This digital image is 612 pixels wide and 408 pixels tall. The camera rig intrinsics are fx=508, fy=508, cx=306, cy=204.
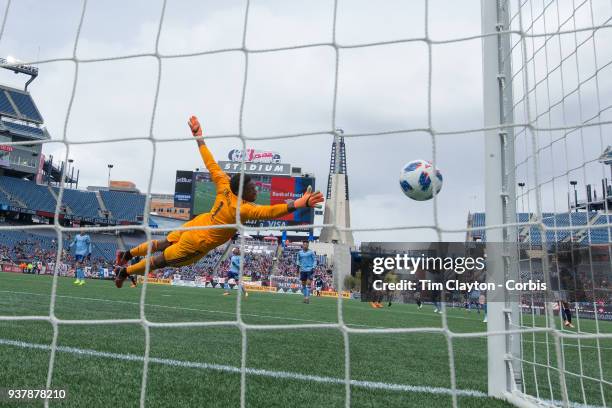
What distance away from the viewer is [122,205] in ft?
96.2

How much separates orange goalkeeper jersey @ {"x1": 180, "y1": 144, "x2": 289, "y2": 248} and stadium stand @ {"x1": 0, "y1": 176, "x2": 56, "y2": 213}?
26654mm

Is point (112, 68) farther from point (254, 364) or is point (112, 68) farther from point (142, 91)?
point (254, 364)

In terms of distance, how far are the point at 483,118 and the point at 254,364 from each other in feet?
7.03

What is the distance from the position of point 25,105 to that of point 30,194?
520 centimetres

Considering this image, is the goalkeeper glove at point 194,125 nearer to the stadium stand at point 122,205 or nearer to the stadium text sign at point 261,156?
the stadium stand at point 122,205

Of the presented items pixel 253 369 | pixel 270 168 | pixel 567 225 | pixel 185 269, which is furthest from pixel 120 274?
pixel 270 168

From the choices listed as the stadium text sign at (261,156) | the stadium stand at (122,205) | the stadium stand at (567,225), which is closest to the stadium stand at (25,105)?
the stadium stand at (122,205)

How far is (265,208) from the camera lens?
358cm

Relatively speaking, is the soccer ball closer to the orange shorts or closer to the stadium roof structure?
the orange shorts

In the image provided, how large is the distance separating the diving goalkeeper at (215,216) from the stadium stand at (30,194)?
85.5 ft

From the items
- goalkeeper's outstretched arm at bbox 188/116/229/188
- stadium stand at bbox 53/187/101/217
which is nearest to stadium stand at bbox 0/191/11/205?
stadium stand at bbox 53/187/101/217

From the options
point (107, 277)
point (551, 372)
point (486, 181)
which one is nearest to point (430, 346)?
point (551, 372)

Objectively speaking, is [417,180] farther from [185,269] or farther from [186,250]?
[185,269]

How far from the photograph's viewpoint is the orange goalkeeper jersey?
356cm
